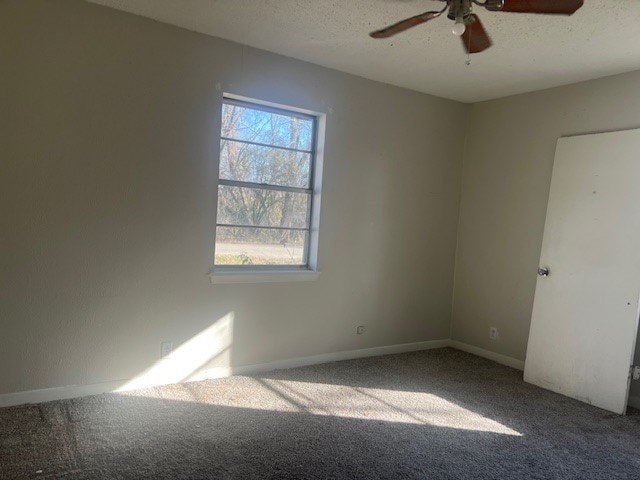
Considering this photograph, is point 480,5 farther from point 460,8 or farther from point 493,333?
point 493,333

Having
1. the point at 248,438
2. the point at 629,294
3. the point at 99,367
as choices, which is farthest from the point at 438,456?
the point at 99,367

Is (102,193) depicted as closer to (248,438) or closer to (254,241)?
(254,241)

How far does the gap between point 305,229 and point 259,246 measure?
17.4 inches

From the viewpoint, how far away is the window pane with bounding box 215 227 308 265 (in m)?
3.50

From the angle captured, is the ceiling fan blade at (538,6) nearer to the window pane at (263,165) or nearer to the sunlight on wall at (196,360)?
the window pane at (263,165)

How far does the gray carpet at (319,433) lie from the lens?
2.28m

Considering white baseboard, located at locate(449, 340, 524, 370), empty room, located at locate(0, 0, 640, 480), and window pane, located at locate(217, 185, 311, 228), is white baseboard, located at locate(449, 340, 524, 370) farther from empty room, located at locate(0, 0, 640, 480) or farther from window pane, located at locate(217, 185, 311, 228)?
window pane, located at locate(217, 185, 311, 228)

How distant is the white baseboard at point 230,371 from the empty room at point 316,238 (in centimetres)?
1

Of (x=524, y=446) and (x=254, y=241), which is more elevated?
(x=254, y=241)

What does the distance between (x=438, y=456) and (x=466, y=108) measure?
11.2ft

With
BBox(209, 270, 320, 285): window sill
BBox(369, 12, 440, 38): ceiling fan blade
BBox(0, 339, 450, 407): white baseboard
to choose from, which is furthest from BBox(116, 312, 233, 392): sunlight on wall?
BBox(369, 12, 440, 38): ceiling fan blade

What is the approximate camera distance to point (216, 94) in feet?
10.7

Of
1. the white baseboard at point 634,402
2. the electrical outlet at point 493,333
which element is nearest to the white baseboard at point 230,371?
the electrical outlet at point 493,333

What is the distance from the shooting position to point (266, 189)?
11.9ft
